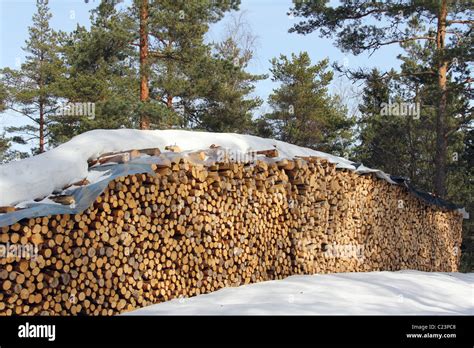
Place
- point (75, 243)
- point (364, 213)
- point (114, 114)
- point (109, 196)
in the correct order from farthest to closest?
point (114, 114) → point (364, 213) → point (109, 196) → point (75, 243)

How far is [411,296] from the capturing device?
26.2 feet

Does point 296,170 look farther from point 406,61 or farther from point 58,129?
point 406,61

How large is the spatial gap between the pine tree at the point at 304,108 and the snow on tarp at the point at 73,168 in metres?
16.0

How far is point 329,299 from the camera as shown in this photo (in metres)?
7.20

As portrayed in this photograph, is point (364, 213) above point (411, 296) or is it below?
above

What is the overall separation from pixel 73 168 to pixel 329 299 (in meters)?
3.54

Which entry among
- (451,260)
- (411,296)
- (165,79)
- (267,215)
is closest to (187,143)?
(267,215)

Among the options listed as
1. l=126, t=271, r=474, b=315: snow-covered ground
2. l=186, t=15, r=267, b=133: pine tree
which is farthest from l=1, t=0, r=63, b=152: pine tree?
l=126, t=271, r=474, b=315: snow-covered ground

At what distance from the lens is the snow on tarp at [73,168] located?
18.8 ft

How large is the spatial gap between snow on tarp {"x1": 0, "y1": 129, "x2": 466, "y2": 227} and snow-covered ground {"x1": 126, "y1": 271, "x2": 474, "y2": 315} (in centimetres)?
157

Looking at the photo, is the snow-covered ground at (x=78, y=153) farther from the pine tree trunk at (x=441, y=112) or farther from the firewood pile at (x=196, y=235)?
the pine tree trunk at (x=441, y=112)

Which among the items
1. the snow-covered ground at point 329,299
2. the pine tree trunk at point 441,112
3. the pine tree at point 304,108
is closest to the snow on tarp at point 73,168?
the snow-covered ground at point 329,299

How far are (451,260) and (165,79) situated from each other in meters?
10.1

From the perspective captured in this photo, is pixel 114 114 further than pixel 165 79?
No
